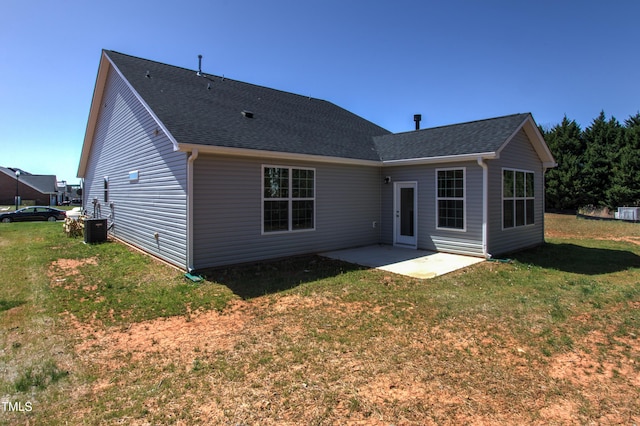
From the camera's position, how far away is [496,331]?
457 centimetres

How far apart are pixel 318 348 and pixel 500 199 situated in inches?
320

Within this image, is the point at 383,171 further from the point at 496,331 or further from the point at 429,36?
the point at 496,331

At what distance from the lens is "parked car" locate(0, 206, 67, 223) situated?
23755 mm

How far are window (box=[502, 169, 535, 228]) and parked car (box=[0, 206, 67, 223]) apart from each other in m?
28.7

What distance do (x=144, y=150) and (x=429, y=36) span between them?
1066 cm

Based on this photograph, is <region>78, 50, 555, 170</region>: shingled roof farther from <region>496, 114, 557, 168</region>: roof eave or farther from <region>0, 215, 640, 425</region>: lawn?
<region>0, 215, 640, 425</region>: lawn

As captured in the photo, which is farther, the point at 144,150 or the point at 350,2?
the point at 350,2

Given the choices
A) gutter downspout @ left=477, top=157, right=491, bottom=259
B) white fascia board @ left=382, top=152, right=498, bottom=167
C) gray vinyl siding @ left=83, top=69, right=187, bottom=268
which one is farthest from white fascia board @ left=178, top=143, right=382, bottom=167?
gutter downspout @ left=477, top=157, right=491, bottom=259

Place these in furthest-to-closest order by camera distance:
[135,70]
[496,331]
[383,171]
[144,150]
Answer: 1. [383,171]
2. [135,70]
3. [144,150]
4. [496,331]

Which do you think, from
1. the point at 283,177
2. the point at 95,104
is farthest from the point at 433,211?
the point at 95,104

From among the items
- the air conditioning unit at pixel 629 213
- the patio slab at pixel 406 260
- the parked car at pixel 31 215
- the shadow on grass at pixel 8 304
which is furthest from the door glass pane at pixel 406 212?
the parked car at pixel 31 215

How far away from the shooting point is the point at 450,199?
10.0 m

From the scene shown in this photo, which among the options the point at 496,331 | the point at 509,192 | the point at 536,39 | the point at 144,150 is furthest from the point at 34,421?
the point at 536,39

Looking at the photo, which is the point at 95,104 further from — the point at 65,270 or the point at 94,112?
the point at 65,270
